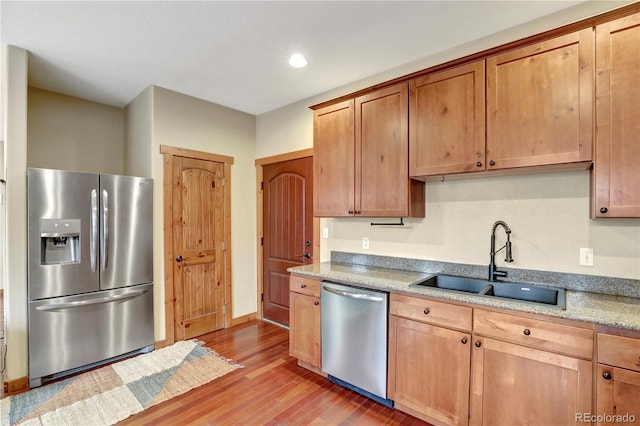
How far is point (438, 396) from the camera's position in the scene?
2.01 m

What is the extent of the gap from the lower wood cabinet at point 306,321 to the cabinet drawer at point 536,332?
129cm

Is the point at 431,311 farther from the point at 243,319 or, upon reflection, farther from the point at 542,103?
the point at 243,319

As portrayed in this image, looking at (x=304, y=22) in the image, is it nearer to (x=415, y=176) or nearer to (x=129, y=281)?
(x=415, y=176)

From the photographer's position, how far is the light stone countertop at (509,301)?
1.54m

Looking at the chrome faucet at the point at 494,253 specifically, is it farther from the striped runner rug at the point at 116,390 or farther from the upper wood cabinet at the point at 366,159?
the striped runner rug at the point at 116,390

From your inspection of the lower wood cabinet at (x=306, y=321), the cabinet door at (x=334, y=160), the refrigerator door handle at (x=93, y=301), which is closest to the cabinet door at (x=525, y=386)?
the lower wood cabinet at (x=306, y=321)

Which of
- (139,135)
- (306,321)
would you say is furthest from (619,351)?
(139,135)

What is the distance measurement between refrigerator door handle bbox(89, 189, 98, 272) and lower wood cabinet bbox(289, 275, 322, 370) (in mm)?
1817

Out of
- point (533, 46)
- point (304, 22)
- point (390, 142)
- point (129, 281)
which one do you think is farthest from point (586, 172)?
point (129, 281)

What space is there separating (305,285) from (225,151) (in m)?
2.09

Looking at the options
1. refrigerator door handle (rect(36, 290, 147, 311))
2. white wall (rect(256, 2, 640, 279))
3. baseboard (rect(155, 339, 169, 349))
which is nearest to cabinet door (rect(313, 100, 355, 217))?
white wall (rect(256, 2, 640, 279))

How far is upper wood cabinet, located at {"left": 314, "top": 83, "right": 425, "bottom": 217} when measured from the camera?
8.30ft

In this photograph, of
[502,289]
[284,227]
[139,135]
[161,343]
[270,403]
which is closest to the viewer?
[502,289]

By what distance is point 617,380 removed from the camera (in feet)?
4.83
